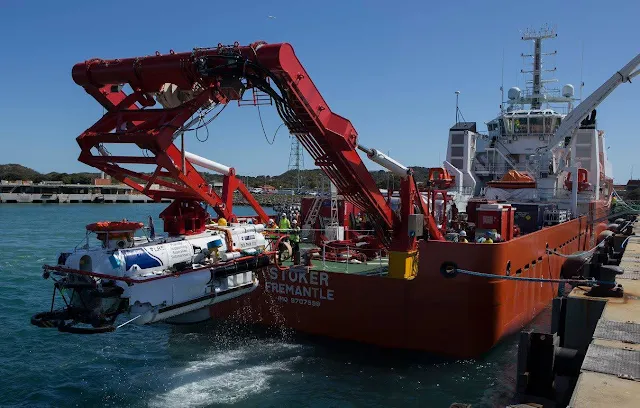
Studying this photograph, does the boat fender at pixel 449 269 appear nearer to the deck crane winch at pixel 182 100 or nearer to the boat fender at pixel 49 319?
the deck crane winch at pixel 182 100

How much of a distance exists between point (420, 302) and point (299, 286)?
3456 millimetres

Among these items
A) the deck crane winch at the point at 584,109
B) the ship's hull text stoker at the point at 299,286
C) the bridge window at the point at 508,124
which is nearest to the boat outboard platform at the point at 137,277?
the ship's hull text stoker at the point at 299,286

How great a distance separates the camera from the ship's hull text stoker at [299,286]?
14422 mm

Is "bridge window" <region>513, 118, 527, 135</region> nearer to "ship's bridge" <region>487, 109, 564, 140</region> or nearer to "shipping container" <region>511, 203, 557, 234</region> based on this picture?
"ship's bridge" <region>487, 109, 564, 140</region>

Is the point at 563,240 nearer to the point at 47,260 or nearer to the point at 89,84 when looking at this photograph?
the point at 89,84

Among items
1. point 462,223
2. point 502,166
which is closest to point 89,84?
point 462,223

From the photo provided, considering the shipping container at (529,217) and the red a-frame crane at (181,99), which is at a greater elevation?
the red a-frame crane at (181,99)

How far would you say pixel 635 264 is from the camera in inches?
531

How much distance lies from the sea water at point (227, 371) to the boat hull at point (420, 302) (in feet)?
1.20

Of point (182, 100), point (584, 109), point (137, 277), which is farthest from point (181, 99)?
point (584, 109)

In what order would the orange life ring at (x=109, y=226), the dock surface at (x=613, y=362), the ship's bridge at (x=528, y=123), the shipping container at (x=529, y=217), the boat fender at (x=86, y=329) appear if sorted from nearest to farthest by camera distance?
1. the dock surface at (x=613, y=362)
2. the boat fender at (x=86, y=329)
3. the orange life ring at (x=109, y=226)
4. the shipping container at (x=529, y=217)
5. the ship's bridge at (x=528, y=123)

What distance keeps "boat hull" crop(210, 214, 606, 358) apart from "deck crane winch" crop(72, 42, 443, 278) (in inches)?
128

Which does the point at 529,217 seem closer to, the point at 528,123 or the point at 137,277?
the point at 528,123

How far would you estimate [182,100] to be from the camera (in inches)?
494
